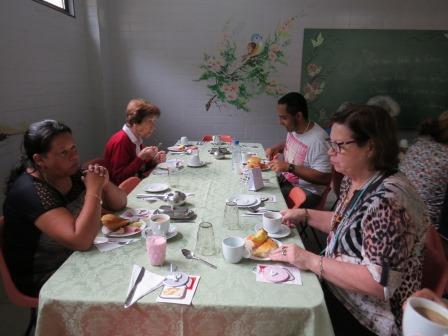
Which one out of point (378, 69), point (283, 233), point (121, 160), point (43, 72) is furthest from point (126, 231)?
point (378, 69)

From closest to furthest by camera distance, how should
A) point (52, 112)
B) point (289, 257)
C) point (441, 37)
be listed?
point (289, 257) → point (52, 112) → point (441, 37)

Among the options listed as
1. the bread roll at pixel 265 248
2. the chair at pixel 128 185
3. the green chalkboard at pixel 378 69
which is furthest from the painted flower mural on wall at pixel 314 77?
the bread roll at pixel 265 248

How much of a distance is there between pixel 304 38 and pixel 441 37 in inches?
69.8

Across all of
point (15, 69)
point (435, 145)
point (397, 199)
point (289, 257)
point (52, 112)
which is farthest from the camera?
point (52, 112)

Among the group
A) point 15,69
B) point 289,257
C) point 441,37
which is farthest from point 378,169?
point 441,37

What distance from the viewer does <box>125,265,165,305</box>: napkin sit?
3.50ft

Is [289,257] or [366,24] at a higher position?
[366,24]

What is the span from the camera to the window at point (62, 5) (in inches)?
127

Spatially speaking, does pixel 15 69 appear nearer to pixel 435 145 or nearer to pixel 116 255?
pixel 116 255

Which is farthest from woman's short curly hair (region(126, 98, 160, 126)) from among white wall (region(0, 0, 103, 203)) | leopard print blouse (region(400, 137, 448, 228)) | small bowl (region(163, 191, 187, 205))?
leopard print blouse (region(400, 137, 448, 228))

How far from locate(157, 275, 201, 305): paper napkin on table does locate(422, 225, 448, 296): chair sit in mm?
943

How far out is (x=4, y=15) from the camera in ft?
8.16

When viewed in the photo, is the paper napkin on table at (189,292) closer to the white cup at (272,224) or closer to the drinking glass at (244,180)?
the white cup at (272,224)

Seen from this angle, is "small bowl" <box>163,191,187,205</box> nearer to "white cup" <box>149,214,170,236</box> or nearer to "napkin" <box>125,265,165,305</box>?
"white cup" <box>149,214,170,236</box>
